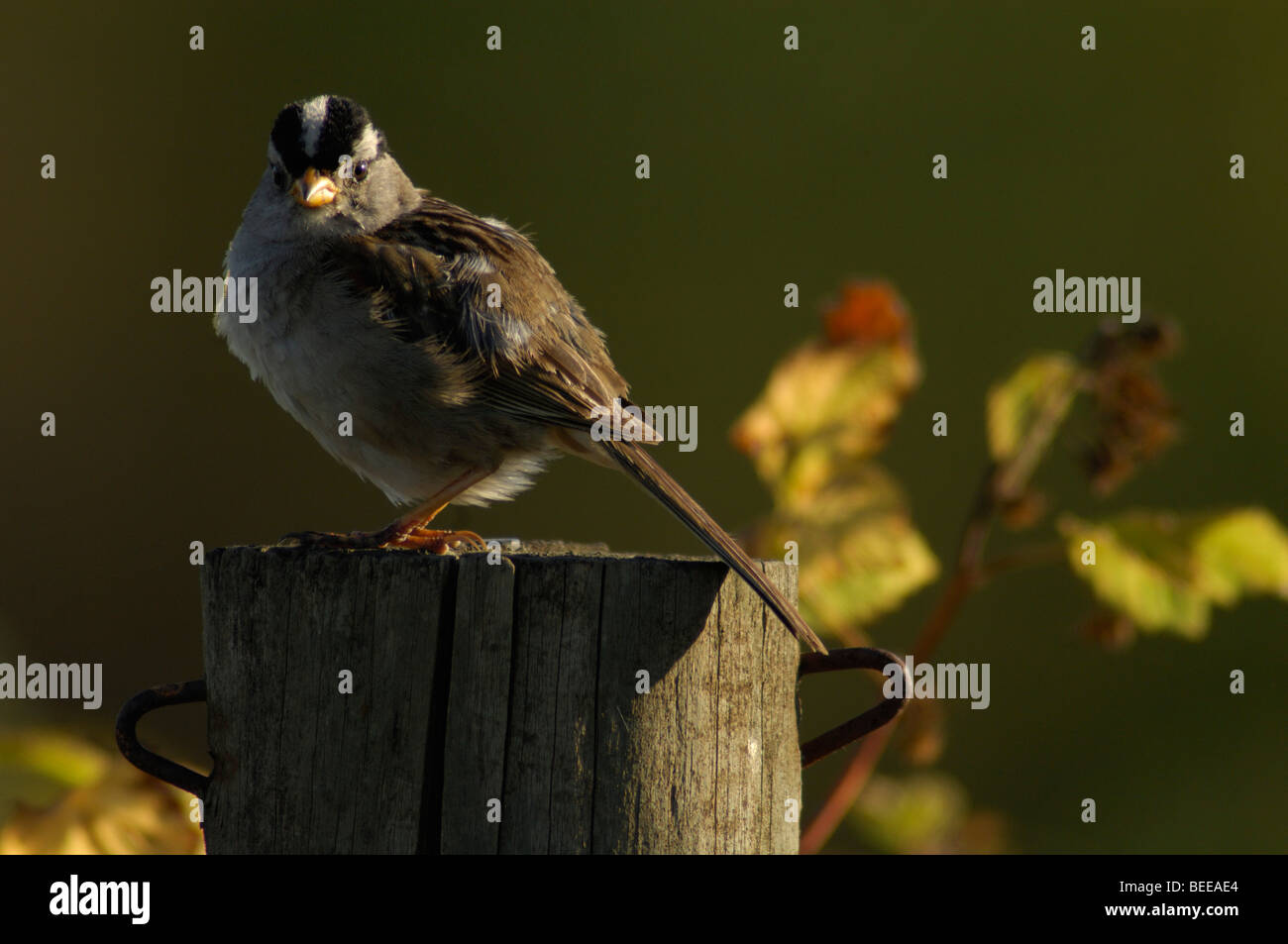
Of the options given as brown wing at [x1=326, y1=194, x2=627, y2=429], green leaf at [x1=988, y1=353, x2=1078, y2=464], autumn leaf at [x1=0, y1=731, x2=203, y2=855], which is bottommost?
autumn leaf at [x1=0, y1=731, x2=203, y2=855]

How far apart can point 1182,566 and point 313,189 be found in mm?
2749

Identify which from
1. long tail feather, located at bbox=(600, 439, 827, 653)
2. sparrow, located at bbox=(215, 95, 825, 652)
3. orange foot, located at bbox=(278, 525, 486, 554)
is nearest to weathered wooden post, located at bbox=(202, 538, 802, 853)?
long tail feather, located at bbox=(600, 439, 827, 653)

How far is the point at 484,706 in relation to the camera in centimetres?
266

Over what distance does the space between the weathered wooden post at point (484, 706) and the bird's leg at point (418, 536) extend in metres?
→ 0.61

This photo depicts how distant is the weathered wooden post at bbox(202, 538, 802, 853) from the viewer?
2.66m

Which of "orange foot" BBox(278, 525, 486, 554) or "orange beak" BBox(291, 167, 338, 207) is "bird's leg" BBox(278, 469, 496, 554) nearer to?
"orange foot" BBox(278, 525, 486, 554)

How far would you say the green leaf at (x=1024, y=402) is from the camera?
150 inches

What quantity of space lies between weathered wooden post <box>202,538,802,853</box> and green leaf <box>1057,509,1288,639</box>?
1.25 meters

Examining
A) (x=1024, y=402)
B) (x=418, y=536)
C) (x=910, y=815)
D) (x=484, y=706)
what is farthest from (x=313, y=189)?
(x=910, y=815)

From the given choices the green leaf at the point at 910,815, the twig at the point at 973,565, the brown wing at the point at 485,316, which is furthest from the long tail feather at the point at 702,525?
the green leaf at the point at 910,815

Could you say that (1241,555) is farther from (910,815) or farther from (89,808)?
(89,808)

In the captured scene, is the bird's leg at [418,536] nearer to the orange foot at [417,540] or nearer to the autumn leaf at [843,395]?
the orange foot at [417,540]

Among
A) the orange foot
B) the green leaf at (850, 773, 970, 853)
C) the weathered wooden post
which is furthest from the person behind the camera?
the green leaf at (850, 773, 970, 853)

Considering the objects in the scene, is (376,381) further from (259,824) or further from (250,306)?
(259,824)
